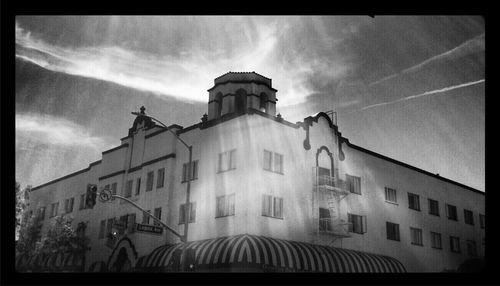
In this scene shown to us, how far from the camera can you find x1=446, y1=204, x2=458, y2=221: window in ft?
181

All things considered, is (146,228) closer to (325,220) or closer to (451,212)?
(325,220)

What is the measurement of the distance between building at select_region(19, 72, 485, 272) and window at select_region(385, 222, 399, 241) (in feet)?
0.31

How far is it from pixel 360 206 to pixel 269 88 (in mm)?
13142

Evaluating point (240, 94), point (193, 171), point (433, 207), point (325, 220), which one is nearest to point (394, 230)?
point (433, 207)

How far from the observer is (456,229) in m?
55.4

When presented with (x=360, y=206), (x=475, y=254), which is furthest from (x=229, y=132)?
(x=475, y=254)

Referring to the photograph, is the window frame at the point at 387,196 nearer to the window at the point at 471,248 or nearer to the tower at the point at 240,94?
the tower at the point at 240,94

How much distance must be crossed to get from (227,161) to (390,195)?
59.5ft

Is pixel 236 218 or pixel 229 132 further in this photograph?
pixel 229 132

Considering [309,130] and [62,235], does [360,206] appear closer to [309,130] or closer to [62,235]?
[309,130]

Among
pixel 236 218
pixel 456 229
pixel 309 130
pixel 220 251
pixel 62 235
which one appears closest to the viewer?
pixel 220 251

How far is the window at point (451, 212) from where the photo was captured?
181 feet

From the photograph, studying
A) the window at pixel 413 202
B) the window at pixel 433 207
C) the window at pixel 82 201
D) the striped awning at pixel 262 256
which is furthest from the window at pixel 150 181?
the window at pixel 433 207

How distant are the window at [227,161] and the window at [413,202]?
2110cm
